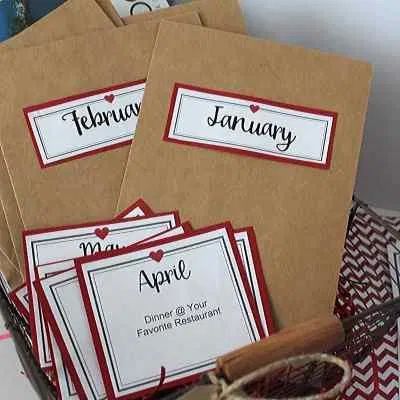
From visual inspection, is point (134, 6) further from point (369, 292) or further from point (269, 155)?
point (369, 292)

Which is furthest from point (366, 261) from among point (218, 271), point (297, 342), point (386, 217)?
point (297, 342)

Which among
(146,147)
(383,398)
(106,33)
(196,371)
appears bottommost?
(383,398)

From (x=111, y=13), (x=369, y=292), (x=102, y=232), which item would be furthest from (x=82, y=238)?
(x=369, y=292)

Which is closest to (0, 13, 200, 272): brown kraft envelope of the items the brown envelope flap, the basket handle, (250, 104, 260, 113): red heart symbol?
the brown envelope flap

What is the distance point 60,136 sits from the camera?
0.64 meters

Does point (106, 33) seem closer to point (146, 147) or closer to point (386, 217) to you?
point (146, 147)

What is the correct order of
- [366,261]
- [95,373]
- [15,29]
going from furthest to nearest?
1. [366,261]
2. [15,29]
3. [95,373]

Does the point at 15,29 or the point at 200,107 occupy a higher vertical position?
the point at 15,29

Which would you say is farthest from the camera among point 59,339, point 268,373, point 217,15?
point 217,15

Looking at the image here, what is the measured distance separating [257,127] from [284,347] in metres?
0.24

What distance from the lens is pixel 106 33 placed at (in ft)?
2.14

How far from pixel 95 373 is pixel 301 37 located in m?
0.45

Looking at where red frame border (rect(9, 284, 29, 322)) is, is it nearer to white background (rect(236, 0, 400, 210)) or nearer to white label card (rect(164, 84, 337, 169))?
white label card (rect(164, 84, 337, 169))

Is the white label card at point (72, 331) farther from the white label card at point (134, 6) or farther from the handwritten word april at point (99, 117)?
the white label card at point (134, 6)
